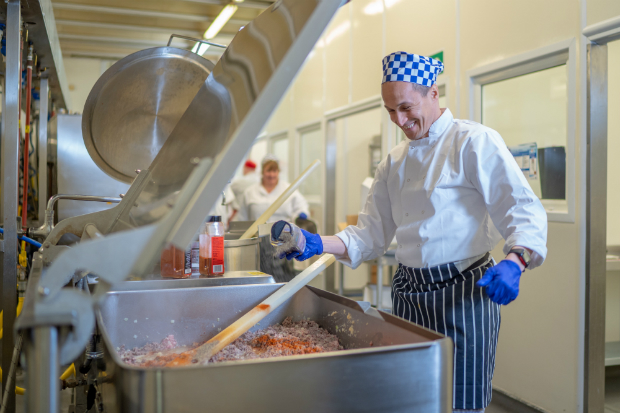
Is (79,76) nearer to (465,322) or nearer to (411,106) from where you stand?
(411,106)

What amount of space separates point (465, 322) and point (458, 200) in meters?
0.37

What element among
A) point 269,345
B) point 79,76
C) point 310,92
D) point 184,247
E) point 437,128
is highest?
point 79,76

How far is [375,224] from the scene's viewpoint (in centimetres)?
175

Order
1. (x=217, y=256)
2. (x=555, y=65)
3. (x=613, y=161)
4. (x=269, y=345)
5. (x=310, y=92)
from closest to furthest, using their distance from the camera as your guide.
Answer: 1. (x=269, y=345)
2. (x=217, y=256)
3. (x=555, y=65)
4. (x=613, y=161)
5. (x=310, y=92)

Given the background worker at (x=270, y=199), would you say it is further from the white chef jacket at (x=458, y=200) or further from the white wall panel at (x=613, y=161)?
the white chef jacket at (x=458, y=200)

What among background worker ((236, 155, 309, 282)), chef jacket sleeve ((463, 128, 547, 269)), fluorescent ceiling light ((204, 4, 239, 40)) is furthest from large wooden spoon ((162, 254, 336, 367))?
fluorescent ceiling light ((204, 4, 239, 40))

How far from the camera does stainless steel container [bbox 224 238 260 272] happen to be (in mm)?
1851

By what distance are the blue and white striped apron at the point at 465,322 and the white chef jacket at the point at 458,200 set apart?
6cm

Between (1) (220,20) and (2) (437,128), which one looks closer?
(2) (437,128)

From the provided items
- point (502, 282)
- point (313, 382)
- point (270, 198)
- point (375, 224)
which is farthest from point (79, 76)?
point (313, 382)

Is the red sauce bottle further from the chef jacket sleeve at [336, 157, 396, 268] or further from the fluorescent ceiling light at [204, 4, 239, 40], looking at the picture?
the fluorescent ceiling light at [204, 4, 239, 40]

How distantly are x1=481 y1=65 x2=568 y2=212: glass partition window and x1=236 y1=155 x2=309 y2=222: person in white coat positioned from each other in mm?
2387

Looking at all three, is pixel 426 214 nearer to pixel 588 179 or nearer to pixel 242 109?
pixel 242 109

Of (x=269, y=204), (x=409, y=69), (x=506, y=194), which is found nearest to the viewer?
(x=506, y=194)
